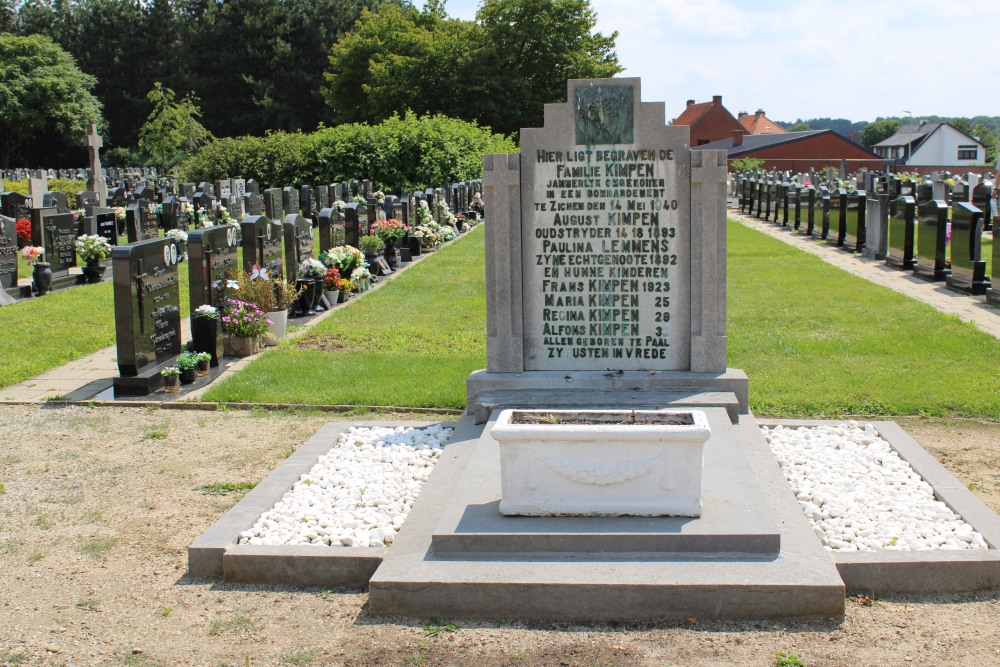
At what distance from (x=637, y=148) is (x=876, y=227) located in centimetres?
1597

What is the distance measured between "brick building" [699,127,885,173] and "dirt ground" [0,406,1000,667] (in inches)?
2708

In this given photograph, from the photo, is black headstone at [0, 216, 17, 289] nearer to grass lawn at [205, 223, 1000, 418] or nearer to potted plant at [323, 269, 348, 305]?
potted plant at [323, 269, 348, 305]

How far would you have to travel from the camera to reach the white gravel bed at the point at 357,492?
19.3 feet

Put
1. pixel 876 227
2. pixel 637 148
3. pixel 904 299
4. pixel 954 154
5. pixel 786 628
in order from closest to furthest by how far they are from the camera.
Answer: pixel 786 628 → pixel 637 148 → pixel 904 299 → pixel 876 227 → pixel 954 154

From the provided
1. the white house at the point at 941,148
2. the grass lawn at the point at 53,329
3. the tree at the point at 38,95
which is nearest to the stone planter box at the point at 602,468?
the grass lawn at the point at 53,329

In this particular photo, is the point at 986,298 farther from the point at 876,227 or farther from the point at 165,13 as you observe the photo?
the point at 165,13

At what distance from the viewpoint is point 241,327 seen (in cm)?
1195

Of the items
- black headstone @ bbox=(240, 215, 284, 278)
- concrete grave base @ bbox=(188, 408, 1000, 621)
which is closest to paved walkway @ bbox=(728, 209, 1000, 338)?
concrete grave base @ bbox=(188, 408, 1000, 621)

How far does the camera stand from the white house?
300ft

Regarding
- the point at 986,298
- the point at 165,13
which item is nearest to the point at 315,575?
the point at 986,298

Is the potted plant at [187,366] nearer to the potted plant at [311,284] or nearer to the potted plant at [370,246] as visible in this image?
the potted plant at [311,284]

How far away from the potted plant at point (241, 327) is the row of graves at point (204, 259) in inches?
8.4

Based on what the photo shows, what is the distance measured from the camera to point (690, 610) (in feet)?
16.4

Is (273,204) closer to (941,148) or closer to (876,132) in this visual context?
(941,148)
